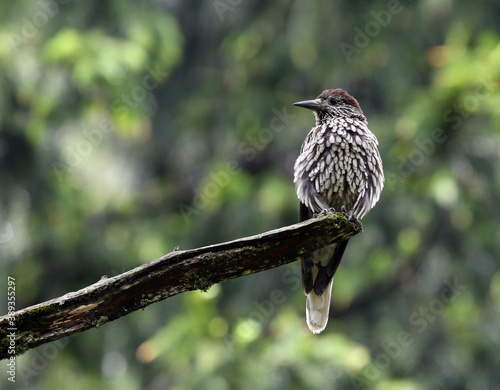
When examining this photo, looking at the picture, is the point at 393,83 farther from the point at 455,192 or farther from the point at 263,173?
the point at 455,192

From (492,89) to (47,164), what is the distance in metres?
4.70

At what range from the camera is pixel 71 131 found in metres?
10.5

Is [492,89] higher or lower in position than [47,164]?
higher

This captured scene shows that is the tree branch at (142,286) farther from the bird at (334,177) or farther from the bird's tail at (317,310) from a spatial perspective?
the bird's tail at (317,310)

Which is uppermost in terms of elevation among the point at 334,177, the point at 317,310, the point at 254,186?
the point at 334,177

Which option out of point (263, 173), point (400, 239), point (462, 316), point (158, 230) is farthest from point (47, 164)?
point (462, 316)

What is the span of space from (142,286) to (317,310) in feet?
8.29

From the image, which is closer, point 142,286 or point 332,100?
point 142,286

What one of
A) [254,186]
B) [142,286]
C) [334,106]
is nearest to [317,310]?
[334,106]

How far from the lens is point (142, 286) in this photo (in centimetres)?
369

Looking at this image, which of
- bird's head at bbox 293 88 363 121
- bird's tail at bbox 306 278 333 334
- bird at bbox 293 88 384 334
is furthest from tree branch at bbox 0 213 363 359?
bird's head at bbox 293 88 363 121

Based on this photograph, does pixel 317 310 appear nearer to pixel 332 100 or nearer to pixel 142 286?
pixel 332 100

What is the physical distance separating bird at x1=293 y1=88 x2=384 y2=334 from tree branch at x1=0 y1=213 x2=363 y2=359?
1.65m

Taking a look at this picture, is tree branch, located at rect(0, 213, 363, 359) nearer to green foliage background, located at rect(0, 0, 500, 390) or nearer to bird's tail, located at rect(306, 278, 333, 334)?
bird's tail, located at rect(306, 278, 333, 334)
